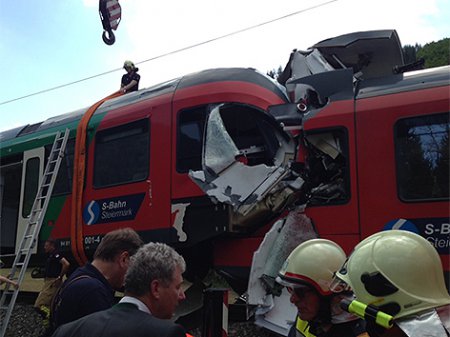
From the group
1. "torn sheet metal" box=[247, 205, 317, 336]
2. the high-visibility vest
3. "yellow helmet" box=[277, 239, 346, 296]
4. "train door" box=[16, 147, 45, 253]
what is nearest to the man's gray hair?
"yellow helmet" box=[277, 239, 346, 296]

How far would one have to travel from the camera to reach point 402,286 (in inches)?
67.1

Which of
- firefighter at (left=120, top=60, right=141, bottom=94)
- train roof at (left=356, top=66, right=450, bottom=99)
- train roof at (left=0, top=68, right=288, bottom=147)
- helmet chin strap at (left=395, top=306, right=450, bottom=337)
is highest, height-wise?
firefighter at (left=120, top=60, right=141, bottom=94)

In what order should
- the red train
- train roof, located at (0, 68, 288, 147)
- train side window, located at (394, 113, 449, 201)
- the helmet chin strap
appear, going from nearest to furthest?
1. the helmet chin strap
2. train side window, located at (394, 113, 449, 201)
3. the red train
4. train roof, located at (0, 68, 288, 147)

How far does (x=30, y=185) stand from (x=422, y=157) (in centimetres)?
594

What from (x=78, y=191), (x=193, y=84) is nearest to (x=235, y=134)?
(x=193, y=84)

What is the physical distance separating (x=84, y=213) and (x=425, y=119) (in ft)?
14.7

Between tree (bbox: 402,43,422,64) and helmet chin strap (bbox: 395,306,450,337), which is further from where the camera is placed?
tree (bbox: 402,43,422,64)

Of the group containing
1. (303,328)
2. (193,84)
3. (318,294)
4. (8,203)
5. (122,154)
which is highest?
(193,84)

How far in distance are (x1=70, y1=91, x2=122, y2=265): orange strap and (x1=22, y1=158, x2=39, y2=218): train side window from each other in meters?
1.14

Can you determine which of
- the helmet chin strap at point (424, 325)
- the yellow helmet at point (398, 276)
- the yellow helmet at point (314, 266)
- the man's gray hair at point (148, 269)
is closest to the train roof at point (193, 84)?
the yellow helmet at point (314, 266)

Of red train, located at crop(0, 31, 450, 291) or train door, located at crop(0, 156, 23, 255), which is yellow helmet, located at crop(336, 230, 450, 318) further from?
train door, located at crop(0, 156, 23, 255)

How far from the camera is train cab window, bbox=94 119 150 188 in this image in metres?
6.07

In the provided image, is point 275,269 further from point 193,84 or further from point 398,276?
point 398,276

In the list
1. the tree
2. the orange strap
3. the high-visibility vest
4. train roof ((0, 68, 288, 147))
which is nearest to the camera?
the high-visibility vest
